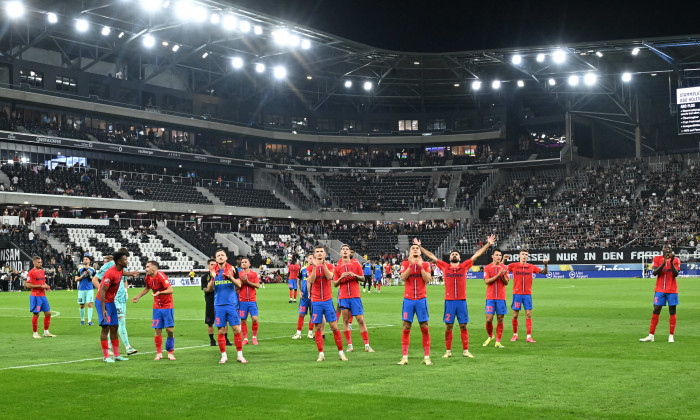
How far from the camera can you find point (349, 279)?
17844 mm

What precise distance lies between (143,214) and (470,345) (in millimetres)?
61534

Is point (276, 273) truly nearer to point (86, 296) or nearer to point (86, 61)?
point (86, 61)

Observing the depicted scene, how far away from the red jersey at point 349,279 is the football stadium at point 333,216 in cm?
6

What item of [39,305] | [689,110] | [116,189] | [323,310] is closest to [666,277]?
[323,310]

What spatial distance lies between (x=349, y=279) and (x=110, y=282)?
533 centimetres

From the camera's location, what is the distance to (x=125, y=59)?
78000mm

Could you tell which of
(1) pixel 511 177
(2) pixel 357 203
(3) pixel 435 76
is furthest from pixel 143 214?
(1) pixel 511 177

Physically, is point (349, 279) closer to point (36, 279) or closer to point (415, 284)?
point (415, 284)

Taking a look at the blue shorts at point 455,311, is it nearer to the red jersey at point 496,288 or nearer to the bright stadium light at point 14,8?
the red jersey at point 496,288

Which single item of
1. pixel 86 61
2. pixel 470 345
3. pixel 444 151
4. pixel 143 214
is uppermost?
pixel 86 61

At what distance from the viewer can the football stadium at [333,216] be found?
13.8 meters

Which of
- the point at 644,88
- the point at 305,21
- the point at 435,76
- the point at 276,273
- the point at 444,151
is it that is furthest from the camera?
the point at 444,151

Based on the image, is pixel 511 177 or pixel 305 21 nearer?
pixel 305 21

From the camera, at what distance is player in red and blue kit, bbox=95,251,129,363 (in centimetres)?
1584
